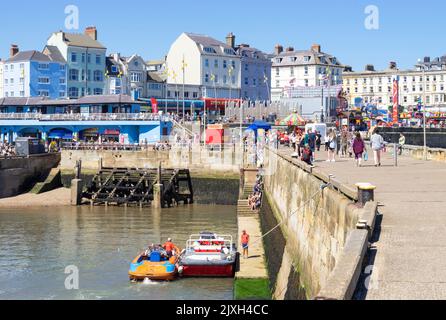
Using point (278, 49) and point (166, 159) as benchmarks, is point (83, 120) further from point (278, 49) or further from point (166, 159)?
point (278, 49)

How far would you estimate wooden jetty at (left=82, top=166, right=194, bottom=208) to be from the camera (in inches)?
2120

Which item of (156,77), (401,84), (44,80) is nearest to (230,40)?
(156,77)

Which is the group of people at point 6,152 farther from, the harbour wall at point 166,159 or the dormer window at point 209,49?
the dormer window at point 209,49

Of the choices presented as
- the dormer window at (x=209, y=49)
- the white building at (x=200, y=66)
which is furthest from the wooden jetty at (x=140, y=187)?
the dormer window at (x=209, y=49)

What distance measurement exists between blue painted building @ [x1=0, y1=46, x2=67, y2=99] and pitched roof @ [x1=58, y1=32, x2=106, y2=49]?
2.73 m

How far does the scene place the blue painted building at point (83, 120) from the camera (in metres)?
75.6

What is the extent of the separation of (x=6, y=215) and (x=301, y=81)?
89.5m

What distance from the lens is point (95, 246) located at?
1398 inches

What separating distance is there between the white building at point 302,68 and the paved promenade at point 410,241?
109598 mm

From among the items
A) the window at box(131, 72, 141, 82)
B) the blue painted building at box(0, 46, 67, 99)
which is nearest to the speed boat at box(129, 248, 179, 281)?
the blue painted building at box(0, 46, 67, 99)

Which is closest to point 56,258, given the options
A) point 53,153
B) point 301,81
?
point 53,153

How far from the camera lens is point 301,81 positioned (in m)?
132

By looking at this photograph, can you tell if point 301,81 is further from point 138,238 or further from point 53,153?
point 138,238

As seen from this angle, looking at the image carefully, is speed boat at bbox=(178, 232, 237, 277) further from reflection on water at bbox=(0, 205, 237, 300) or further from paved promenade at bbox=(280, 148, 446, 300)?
paved promenade at bbox=(280, 148, 446, 300)
